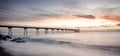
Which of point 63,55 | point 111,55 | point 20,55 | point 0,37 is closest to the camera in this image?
point 20,55

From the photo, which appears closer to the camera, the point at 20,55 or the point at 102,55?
the point at 20,55

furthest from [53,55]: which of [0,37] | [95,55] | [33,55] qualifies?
[0,37]

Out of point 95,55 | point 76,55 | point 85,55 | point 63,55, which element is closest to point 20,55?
point 63,55

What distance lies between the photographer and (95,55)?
35.6ft

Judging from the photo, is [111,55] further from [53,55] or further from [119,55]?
[53,55]

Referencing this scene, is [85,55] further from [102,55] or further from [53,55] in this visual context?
[53,55]

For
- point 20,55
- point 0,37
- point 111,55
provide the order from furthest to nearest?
point 0,37, point 111,55, point 20,55

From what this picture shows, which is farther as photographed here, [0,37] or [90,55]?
[0,37]

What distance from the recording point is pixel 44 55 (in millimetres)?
9984

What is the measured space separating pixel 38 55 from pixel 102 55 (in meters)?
4.63

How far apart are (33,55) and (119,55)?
6.18 m

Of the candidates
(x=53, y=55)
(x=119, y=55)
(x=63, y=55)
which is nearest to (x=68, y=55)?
(x=63, y=55)

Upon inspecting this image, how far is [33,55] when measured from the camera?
32.1 ft

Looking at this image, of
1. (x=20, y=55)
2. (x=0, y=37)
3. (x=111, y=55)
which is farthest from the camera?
(x=0, y=37)
